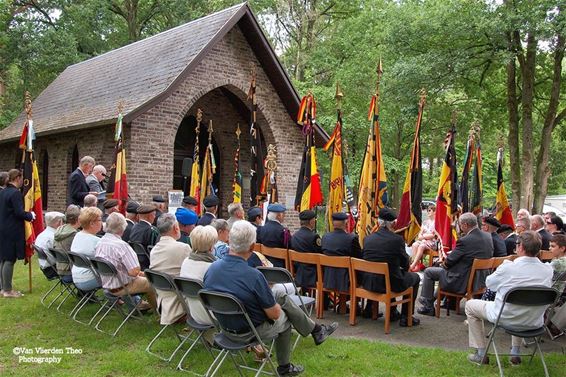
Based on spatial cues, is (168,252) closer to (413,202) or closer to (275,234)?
(275,234)

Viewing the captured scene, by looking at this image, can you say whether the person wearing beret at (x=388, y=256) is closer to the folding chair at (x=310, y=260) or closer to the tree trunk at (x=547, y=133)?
the folding chair at (x=310, y=260)

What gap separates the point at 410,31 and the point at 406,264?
12.3 m

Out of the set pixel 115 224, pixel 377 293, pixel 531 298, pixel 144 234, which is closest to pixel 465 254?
pixel 377 293

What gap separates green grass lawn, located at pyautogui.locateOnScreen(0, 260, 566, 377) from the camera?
515cm

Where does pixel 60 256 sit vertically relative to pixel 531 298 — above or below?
below

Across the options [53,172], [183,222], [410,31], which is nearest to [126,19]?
[53,172]

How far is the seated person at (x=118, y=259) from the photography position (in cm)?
610

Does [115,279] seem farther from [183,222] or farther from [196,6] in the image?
[196,6]

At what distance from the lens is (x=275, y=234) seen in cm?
784

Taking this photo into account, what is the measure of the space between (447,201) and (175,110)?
7634 mm

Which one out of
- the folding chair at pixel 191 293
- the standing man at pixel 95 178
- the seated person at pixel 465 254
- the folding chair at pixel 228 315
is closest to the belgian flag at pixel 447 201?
the seated person at pixel 465 254

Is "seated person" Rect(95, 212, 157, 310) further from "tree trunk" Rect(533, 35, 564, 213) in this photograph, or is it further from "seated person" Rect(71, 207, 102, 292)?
"tree trunk" Rect(533, 35, 564, 213)

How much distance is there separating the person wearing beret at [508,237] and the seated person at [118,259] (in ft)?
17.1

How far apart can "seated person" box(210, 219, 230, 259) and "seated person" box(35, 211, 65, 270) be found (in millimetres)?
2491
